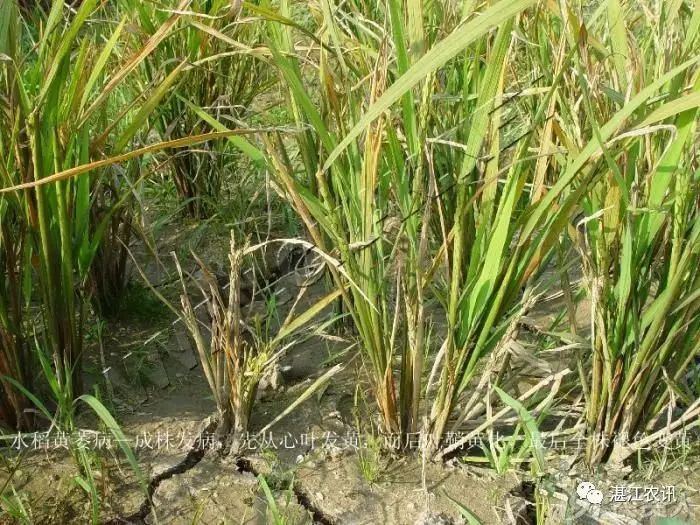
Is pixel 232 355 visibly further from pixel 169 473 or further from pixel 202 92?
pixel 202 92

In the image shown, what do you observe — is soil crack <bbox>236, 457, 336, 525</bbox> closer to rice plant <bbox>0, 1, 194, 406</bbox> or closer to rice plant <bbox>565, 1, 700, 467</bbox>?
rice plant <bbox>0, 1, 194, 406</bbox>

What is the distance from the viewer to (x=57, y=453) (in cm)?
143

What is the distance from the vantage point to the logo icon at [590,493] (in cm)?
137

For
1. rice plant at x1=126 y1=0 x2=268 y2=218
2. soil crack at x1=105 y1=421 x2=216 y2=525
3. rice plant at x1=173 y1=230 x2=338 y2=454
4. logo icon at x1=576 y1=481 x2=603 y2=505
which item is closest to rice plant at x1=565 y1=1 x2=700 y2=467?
logo icon at x1=576 y1=481 x2=603 y2=505

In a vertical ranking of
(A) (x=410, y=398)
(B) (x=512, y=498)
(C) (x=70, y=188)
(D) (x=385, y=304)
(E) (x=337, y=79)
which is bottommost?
(B) (x=512, y=498)

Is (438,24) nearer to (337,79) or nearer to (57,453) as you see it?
(337,79)

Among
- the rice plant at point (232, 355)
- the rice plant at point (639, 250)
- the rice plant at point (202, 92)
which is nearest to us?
the rice plant at point (639, 250)

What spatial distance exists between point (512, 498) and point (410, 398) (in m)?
0.23

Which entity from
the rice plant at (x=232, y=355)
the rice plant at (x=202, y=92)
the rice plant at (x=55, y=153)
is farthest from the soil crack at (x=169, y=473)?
the rice plant at (x=202, y=92)

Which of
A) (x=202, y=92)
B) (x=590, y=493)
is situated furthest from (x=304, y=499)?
(x=202, y=92)

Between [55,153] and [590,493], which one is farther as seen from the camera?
[590,493]

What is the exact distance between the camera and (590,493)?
138 cm

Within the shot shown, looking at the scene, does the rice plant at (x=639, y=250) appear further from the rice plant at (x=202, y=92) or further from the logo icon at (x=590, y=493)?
the rice plant at (x=202, y=92)

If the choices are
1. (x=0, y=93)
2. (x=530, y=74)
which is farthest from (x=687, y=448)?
(x=0, y=93)
